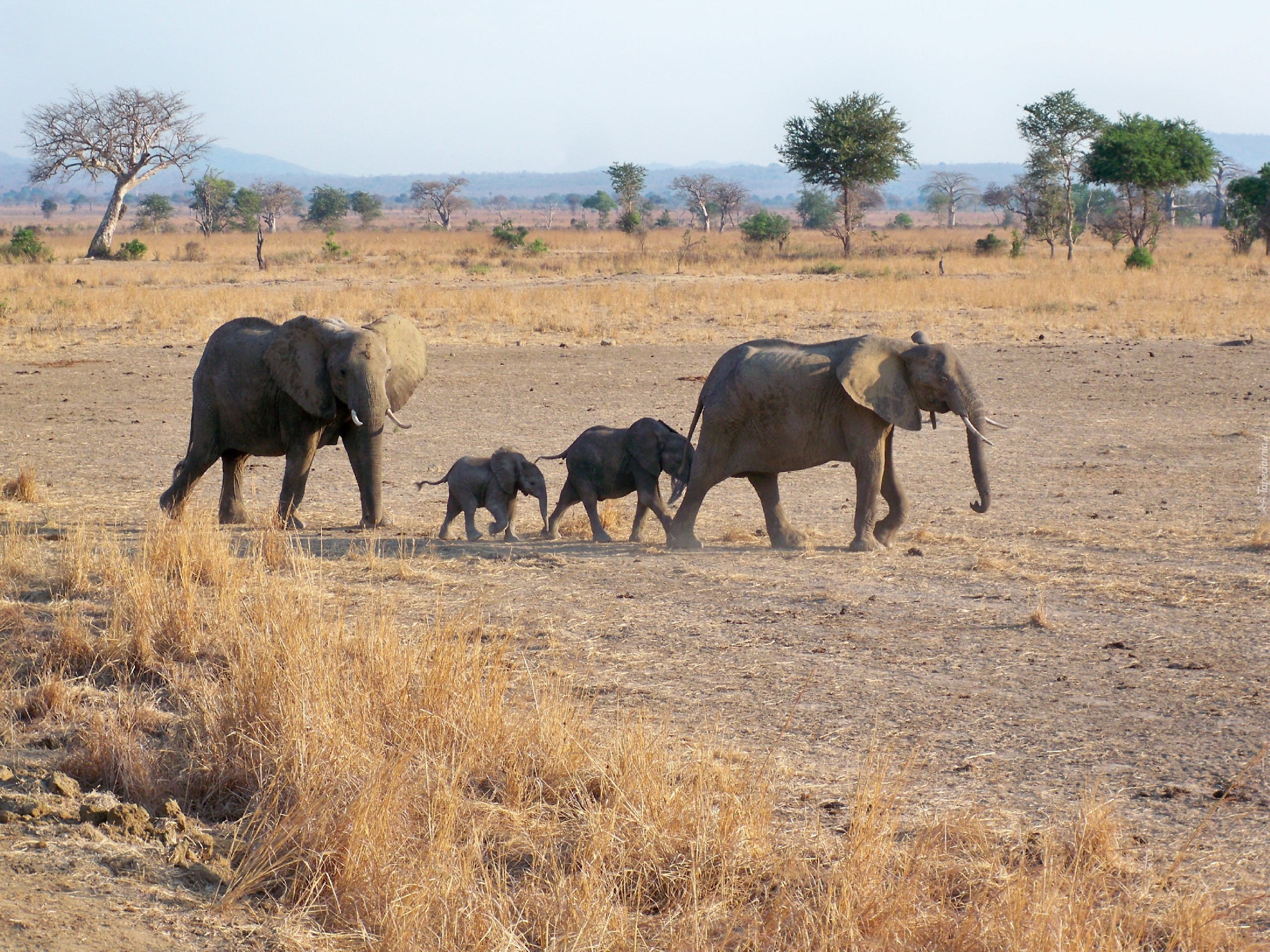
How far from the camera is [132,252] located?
45125 mm

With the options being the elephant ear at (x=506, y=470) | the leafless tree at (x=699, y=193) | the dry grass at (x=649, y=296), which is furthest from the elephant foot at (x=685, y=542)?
the leafless tree at (x=699, y=193)

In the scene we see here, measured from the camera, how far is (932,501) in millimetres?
11305

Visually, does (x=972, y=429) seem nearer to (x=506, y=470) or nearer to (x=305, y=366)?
(x=506, y=470)

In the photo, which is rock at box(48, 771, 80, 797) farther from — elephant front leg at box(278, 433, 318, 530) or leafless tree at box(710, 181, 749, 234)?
leafless tree at box(710, 181, 749, 234)

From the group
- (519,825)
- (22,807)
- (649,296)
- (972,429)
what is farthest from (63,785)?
(649,296)

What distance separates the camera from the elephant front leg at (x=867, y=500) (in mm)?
9070

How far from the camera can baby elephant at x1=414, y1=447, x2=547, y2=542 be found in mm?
9719

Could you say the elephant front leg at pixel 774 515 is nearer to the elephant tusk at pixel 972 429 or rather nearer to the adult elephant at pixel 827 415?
the adult elephant at pixel 827 415

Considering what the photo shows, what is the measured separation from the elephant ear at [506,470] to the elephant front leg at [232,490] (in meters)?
2.05

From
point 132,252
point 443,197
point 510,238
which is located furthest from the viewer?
point 443,197

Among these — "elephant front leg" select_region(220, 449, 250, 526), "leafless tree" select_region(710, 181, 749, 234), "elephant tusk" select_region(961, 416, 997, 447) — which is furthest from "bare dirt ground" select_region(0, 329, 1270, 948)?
"leafless tree" select_region(710, 181, 749, 234)

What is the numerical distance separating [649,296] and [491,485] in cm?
1956

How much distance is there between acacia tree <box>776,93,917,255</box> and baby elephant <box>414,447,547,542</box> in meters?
44.1

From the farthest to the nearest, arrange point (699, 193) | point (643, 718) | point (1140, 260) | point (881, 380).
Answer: point (699, 193) < point (1140, 260) < point (881, 380) < point (643, 718)
